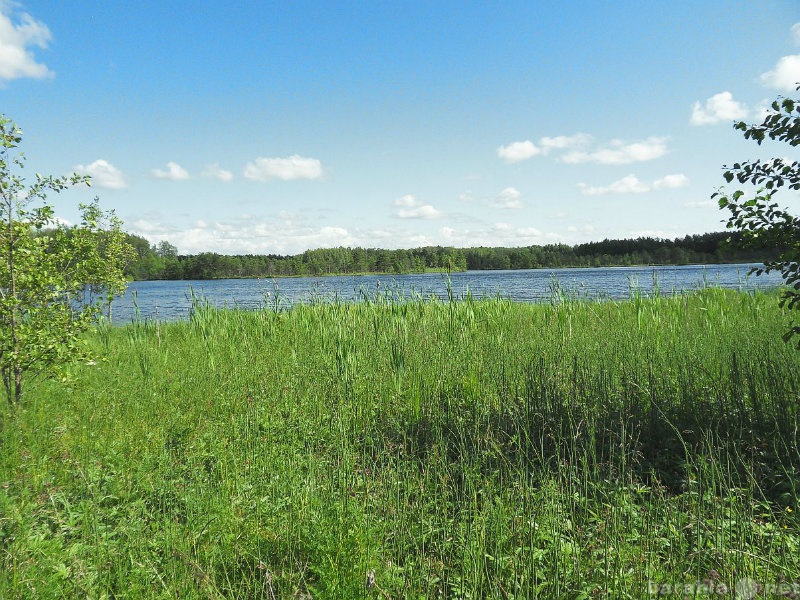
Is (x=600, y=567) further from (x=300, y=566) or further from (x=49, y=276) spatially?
(x=49, y=276)

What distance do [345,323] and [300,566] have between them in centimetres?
585

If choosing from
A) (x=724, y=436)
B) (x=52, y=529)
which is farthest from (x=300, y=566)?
(x=724, y=436)

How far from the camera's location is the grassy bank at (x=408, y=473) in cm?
244

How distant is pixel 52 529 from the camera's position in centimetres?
311

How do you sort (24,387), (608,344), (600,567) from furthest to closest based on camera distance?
(608,344) < (24,387) < (600,567)

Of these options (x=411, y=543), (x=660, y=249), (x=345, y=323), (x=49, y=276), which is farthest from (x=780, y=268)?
(x=660, y=249)

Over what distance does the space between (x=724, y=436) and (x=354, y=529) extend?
3.38 meters

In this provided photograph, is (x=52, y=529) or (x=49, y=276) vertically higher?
(x=49, y=276)

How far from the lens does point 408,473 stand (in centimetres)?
372

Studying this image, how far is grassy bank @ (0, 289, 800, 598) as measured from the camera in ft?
8.00

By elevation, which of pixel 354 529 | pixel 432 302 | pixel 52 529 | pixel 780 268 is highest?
pixel 780 268

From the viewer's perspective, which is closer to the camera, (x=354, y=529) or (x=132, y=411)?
(x=354, y=529)

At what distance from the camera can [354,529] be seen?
8.16 ft

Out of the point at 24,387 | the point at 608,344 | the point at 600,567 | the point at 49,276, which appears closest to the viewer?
the point at 600,567
